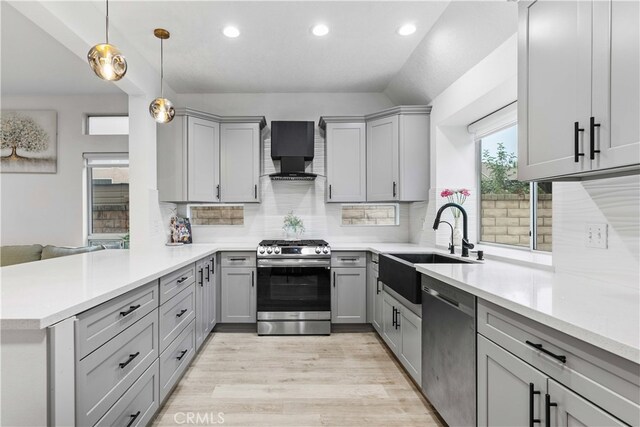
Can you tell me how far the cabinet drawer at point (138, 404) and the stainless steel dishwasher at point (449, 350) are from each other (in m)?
1.65

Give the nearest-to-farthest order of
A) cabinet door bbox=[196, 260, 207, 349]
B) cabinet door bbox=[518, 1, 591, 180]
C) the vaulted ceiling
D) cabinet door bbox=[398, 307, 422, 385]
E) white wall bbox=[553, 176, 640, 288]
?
cabinet door bbox=[518, 1, 591, 180]
white wall bbox=[553, 176, 640, 288]
cabinet door bbox=[398, 307, 422, 385]
the vaulted ceiling
cabinet door bbox=[196, 260, 207, 349]

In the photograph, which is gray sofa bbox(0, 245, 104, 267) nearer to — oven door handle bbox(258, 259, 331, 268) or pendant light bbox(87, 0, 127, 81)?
oven door handle bbox(258, 259, 331, 268)

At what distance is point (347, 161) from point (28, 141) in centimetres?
428

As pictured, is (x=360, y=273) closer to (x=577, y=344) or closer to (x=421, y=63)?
(x=421, y=63)

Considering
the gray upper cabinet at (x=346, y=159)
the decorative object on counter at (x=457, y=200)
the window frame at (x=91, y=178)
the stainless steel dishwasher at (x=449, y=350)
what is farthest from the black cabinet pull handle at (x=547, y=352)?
the window frame at (x=91, y=178)

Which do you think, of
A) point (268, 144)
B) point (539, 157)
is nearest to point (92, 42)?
point (268, 144)

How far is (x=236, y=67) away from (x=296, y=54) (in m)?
0.69

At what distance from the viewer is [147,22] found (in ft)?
→ 8.41

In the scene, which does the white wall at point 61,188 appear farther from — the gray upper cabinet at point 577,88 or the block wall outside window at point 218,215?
the gray upper cabinet at point 577,88

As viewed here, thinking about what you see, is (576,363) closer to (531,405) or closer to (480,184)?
(531,405)

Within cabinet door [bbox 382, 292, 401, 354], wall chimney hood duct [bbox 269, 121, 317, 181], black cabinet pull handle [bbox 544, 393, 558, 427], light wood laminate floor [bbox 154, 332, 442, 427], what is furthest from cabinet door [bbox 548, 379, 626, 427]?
wall chimney hood duct [bbox 269, 121, 317, 181]

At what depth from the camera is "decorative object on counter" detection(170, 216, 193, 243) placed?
376cm

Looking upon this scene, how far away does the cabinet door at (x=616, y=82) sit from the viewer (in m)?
1.04

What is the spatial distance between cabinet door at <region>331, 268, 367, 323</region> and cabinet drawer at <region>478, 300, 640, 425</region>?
6.95 ft
